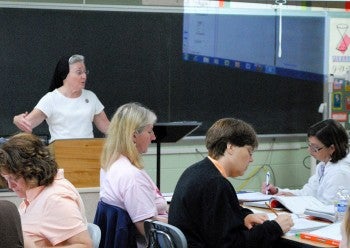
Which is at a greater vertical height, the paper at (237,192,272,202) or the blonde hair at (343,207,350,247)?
the blonde hair at (343,207,350,247)

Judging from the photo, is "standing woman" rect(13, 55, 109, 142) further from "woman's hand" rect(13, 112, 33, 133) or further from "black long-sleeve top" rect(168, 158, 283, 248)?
"black long-sleeve top" rect(168, 158, 283, 248)

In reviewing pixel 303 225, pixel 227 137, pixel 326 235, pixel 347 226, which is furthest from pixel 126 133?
pixel 347 226

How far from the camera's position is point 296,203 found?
432cm

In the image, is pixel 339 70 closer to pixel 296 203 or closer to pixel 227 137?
pixel 296 203

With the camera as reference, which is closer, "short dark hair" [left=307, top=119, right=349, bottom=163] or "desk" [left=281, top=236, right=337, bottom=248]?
"desk" [left=281, top=236, right=337, bottom=248]

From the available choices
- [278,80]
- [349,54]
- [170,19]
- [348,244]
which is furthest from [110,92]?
[348,244]

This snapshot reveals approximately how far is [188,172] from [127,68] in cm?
348

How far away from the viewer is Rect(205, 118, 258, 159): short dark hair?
346 centimetres

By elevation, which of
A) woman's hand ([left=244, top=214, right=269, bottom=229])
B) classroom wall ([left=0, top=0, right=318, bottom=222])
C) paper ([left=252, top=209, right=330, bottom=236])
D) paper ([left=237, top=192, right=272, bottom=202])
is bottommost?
classroom wall ([left=0, top=0, right=318, bottom=222])

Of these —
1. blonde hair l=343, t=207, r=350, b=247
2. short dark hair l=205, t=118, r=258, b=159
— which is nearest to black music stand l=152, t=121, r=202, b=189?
short dark hair l=205, t=118, r=258, b=159

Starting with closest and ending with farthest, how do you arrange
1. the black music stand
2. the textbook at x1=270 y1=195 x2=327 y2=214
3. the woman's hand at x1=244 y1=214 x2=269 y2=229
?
1. the woman's hand at x1=244 y1=214 x2=269 y2=229
2. the textbook at x1=270 y1=195 x2=327 y2=214
3. the black music stand

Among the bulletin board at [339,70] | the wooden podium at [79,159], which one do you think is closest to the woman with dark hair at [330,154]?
the wooden podium at [79,159]

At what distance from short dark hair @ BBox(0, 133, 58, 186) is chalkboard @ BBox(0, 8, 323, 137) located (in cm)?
332

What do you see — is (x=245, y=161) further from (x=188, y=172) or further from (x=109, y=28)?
(x=109, y=28)
